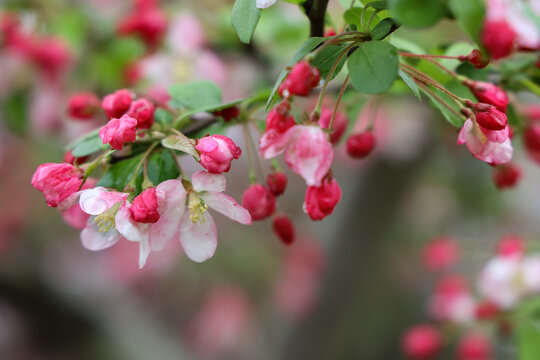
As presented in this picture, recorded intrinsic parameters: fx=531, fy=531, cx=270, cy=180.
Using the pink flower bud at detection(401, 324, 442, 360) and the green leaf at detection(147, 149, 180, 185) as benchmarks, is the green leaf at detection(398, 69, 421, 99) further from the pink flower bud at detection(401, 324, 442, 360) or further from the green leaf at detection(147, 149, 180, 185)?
the pink flower bud at detection(401, 324, 442, 360)

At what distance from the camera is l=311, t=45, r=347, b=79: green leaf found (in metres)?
0.53

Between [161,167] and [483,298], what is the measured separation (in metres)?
1.05

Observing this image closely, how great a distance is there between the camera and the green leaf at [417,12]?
44 cm

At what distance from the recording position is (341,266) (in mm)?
2318

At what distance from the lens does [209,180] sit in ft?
1.88

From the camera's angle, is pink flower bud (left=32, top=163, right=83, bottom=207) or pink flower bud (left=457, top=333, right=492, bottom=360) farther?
pink flower bud (left=457, top=333, right=492, bottom=360)

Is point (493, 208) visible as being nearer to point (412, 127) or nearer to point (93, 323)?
point (412, 127)

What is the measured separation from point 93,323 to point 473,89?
9.90ft

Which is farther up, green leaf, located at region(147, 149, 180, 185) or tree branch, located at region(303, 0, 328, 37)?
tree branch, located at region(303, 0, 328, 37)

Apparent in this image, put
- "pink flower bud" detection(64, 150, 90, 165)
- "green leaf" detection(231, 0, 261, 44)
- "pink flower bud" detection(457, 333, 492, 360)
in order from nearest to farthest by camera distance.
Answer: "green leaf" detection(231, 0, 261, 44), "pink flower bud" detection(64, 150, 90, 165), "pink flower bud" detection(457, 333, 492, 360)

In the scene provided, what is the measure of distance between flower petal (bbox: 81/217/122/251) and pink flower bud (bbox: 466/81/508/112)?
0.45 meters

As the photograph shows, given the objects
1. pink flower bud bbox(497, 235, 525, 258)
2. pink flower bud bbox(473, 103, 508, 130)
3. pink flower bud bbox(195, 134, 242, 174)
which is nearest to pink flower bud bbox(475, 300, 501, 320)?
pink flower bud bbox(497, 235, 525, 258)

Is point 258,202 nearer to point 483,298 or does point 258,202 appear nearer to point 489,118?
point 489,118

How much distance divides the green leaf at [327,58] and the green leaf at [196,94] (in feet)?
0.60
